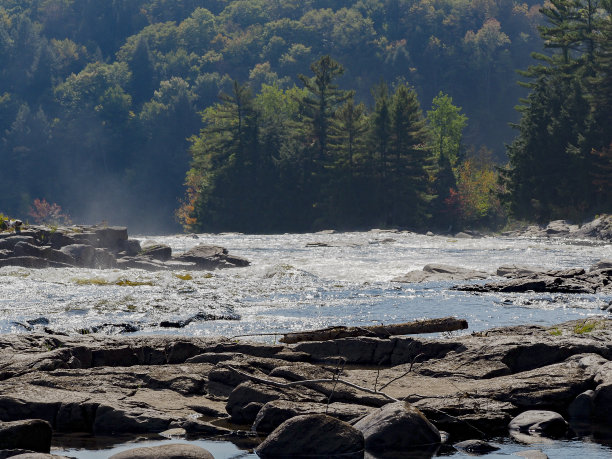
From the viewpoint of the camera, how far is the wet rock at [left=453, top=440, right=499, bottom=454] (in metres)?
10.1

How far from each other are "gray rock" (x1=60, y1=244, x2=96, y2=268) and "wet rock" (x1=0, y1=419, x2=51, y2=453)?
26603 mm

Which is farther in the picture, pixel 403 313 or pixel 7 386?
pixel 403 313

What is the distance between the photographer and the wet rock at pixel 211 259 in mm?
38469

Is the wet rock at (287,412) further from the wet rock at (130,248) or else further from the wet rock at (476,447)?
the wet rock at (130,248)

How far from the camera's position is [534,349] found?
13875 millimetres

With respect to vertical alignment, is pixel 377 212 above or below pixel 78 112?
below

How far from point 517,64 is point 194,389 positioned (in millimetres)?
168343

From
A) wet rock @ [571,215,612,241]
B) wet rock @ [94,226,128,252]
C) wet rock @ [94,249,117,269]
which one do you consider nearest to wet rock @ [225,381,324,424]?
wet rock @ [94,249,117,269]

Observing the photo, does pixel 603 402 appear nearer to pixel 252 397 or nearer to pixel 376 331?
pixel 252 397

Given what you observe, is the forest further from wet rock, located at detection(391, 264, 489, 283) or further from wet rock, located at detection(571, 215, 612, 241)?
wet rock, located at detection(391, 264, 489, 283)

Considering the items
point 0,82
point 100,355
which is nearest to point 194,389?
point 100,355

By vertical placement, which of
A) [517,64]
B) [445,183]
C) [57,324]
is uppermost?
[517,64]

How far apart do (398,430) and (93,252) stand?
28.6 meters

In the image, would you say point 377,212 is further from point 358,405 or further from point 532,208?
point 358,405
